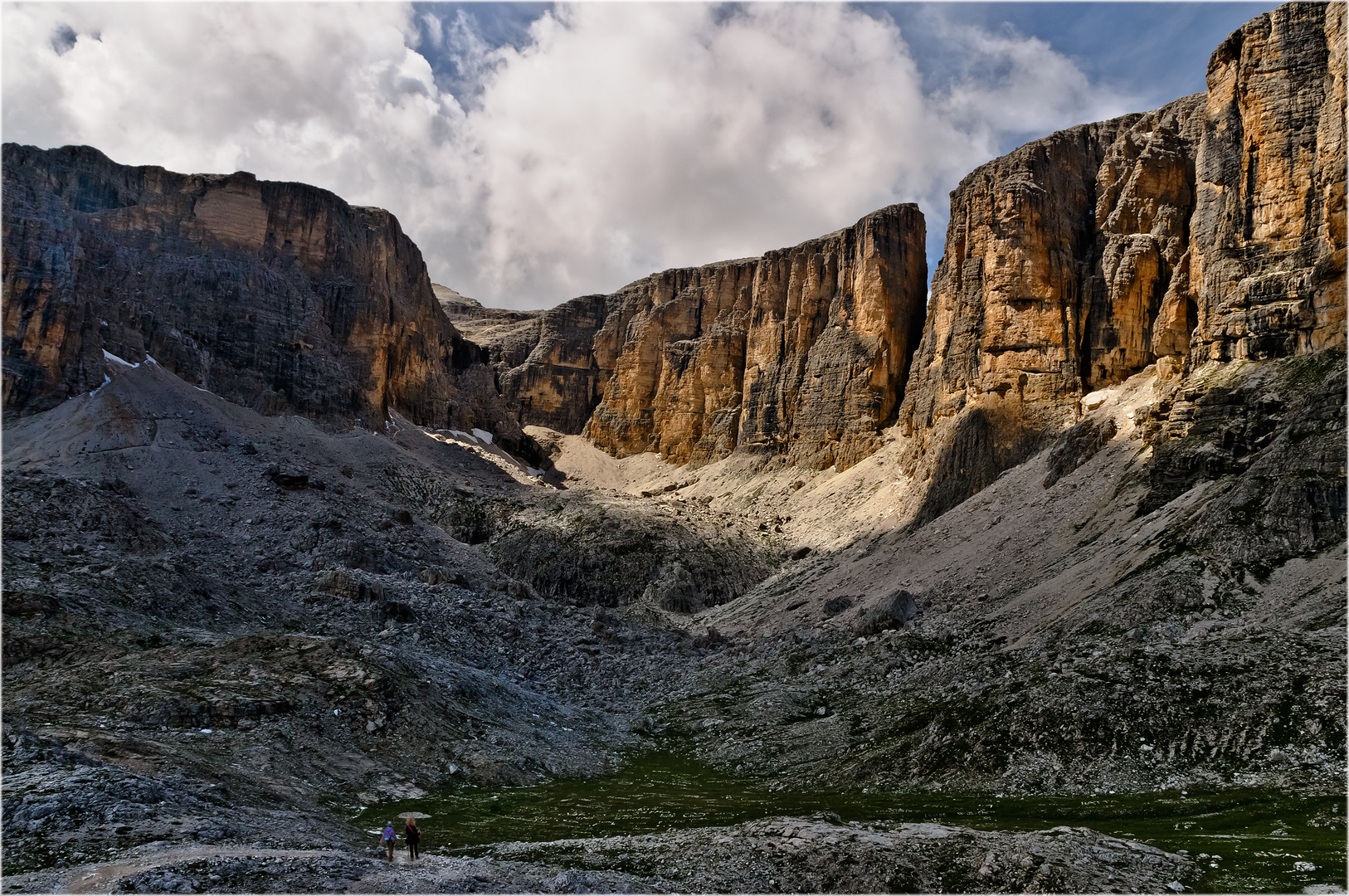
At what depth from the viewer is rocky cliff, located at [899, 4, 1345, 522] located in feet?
194

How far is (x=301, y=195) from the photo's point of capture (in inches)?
4788

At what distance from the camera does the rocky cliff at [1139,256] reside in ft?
194

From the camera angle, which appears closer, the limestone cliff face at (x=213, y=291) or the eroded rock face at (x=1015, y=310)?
the eroded rock face at (x=1015, y=310)

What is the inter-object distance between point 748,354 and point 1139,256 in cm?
6910

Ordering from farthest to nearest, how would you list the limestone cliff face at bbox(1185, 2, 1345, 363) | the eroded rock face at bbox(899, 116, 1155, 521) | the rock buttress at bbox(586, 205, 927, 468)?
the rock buttress at bbox(586, 205, 927, 468) → the eroded rock face at bbox(899, 116, 1155, 521) → the limestone cliff face at bbox(1185, 2, 1345, 363)

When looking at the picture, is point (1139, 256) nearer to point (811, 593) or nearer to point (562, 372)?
point (811, 593)

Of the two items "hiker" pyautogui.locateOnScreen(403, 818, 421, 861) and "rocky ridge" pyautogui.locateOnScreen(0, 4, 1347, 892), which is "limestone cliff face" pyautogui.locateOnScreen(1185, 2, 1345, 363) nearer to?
"rocky ridge" pyautogui.locateOnScreen(0, 4, 1347, 892)

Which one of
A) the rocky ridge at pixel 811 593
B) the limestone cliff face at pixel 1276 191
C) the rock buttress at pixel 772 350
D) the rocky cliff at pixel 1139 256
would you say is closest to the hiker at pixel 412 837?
the rocky ridge at pixel 811 593

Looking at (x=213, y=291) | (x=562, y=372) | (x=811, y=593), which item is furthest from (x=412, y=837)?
(x=562, y=372)

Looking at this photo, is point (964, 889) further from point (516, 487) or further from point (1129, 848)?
point (516, 487)

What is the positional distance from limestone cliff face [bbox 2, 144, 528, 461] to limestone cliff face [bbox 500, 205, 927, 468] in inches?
1433

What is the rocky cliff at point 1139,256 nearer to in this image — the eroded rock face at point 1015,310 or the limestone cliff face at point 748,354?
the eroded rock face at point 1015,310

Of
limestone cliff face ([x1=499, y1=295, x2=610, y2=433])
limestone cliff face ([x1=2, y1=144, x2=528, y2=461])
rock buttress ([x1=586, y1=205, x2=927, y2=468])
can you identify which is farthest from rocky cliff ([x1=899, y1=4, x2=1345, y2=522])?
limestone cliff face ([x1=499, y1=295, x2=610, y2=433])

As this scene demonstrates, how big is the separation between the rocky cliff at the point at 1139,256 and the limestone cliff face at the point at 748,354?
37.8ft
